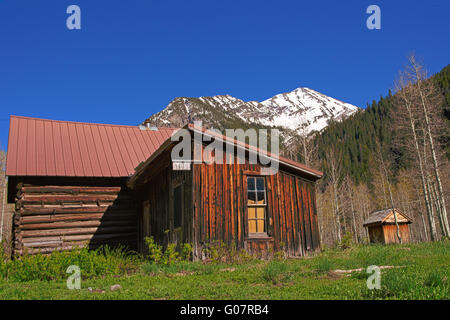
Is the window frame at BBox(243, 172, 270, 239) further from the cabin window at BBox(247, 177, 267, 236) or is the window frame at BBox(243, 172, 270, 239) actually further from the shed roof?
the shed roof

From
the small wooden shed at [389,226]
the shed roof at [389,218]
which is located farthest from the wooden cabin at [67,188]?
the small wooden shed at [389,226]

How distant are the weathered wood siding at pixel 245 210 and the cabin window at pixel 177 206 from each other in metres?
1.18

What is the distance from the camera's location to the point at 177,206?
13117 mm

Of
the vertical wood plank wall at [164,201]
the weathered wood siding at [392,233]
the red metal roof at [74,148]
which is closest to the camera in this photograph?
the vertical wood plank wall at [164,201]

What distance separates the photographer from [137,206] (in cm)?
1761

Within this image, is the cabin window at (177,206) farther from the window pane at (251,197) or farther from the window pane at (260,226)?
the window pane at (260,226)

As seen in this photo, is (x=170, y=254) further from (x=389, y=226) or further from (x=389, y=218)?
(x=389, y=226)

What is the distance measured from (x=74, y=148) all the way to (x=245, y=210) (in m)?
10.2

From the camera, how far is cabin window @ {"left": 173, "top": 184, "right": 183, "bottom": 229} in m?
12.8

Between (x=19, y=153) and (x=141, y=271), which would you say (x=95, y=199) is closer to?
(x=19, y=153)

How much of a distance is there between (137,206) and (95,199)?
1.95 m

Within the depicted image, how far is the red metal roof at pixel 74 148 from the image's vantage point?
1608 centimetres

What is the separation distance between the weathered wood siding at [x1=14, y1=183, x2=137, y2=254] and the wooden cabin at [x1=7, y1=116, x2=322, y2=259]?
40mm
